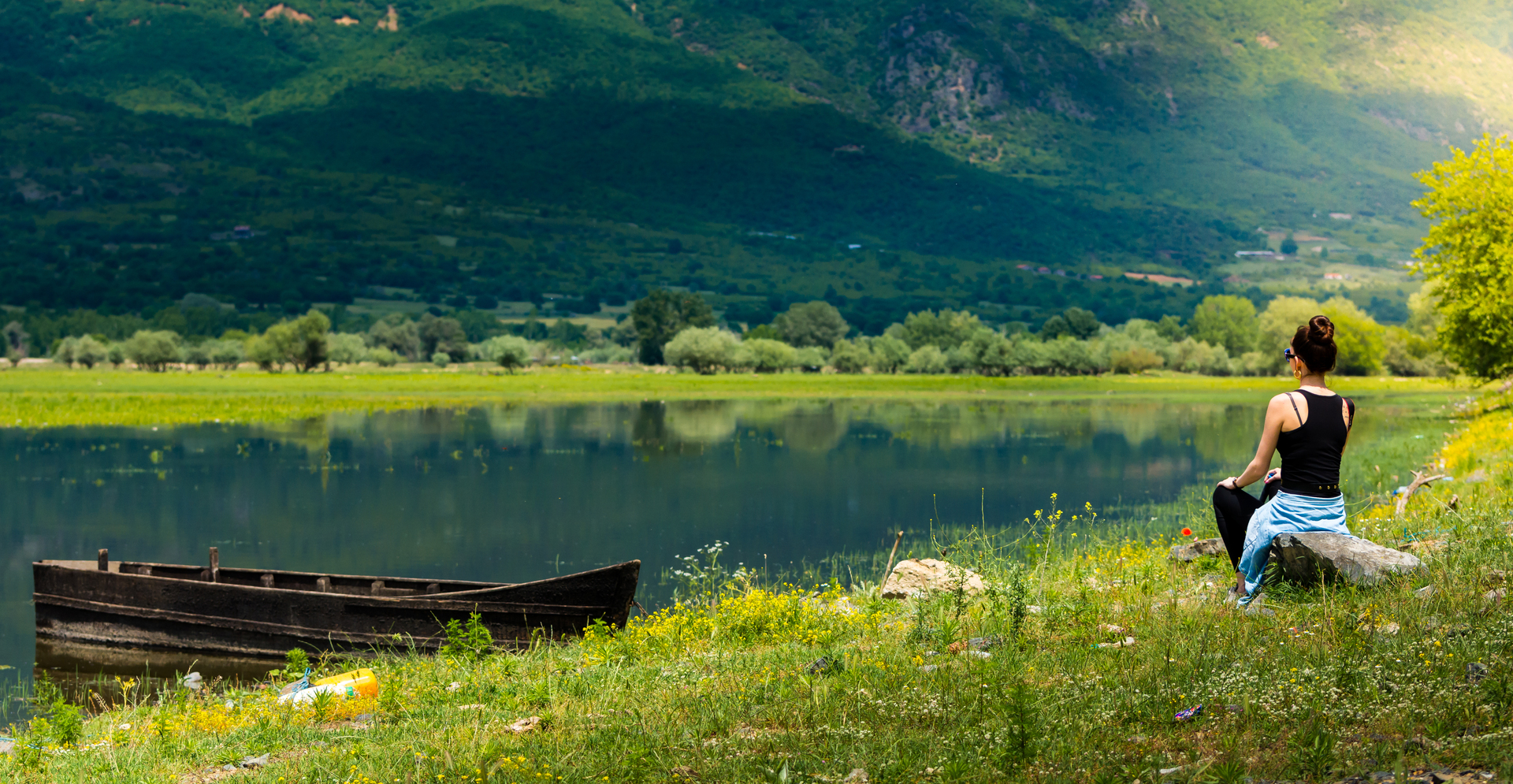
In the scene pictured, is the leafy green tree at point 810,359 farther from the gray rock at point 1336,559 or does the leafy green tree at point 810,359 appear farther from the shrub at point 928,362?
the gray rock at point 1336,559

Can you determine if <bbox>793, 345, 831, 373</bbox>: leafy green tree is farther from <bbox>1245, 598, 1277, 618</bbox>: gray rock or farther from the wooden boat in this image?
<bbox>1245, 598, 1277, 618</bbox>: gray rock

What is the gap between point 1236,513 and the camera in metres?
12.3

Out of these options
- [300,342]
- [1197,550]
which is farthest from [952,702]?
[300,342]

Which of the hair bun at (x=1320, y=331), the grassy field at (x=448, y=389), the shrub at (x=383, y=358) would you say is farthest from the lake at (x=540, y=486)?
the shrub at (x=383, y=358)

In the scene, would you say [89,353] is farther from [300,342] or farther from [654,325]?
[654,325]

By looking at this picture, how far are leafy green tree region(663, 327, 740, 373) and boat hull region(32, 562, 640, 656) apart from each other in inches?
5406

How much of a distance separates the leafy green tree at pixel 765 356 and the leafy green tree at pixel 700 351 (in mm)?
2981

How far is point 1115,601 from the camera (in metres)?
13.0

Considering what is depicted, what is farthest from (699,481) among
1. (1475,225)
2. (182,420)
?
(182,420)

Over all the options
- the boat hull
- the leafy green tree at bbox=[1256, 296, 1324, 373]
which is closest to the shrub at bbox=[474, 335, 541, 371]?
the leafy green tree at bbox=[1256, 296, 1324, 373]

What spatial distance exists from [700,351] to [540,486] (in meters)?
116

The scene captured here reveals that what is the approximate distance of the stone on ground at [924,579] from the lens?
50.2 feet

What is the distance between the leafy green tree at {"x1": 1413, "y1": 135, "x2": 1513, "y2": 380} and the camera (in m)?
39.1

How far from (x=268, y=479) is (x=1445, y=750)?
44.4 m
